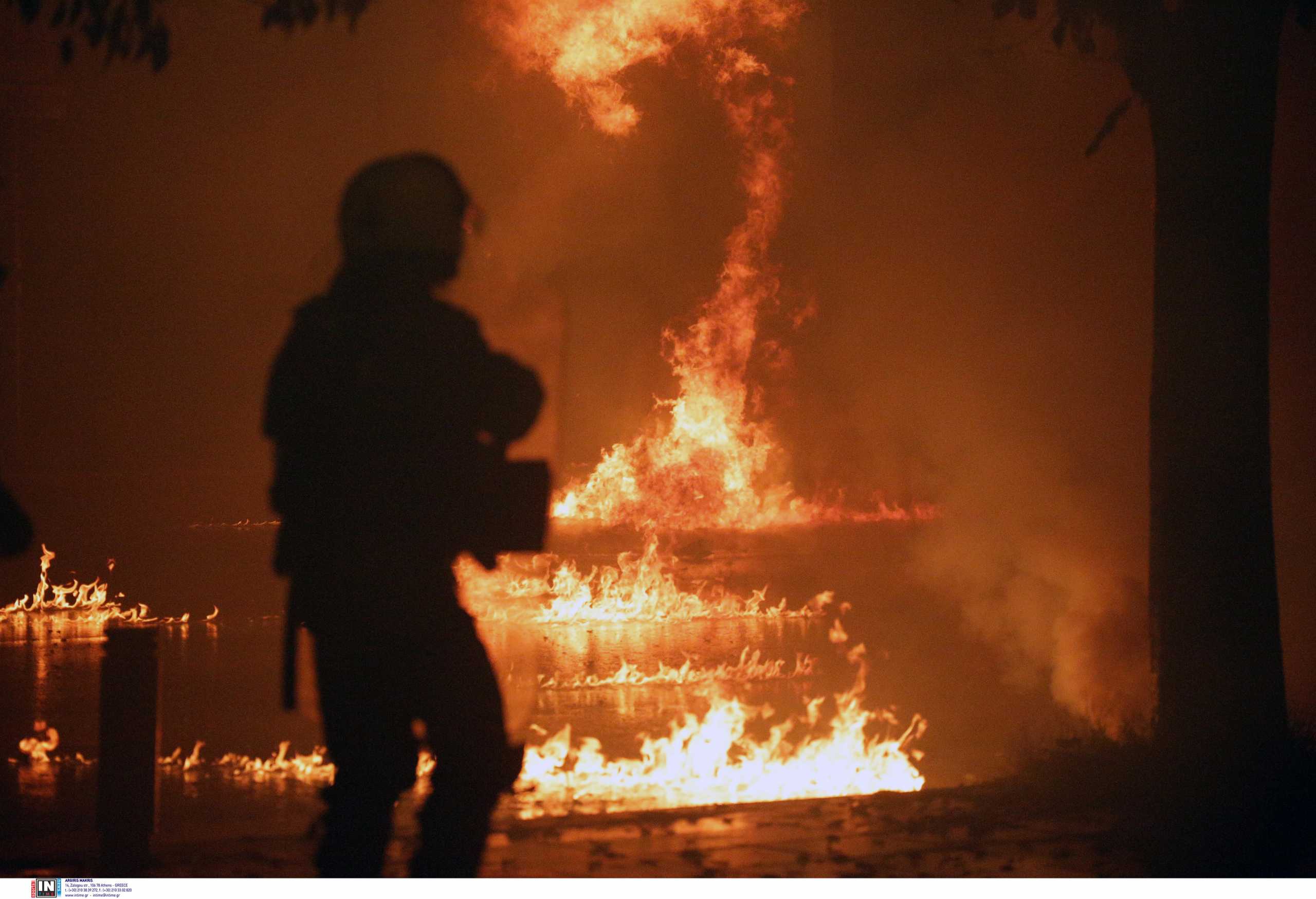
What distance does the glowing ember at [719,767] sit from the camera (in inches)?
220

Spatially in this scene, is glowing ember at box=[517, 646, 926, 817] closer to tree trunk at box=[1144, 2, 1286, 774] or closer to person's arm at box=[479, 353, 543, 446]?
tree trunk at box=[1144, 2, 1286, 774]

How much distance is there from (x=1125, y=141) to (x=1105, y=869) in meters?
13.8

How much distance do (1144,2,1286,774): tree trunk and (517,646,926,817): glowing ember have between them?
1.29 m

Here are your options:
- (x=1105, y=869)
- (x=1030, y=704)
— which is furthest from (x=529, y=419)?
(x=1030, y=704)

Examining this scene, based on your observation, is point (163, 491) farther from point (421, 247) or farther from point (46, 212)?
point (421, 247)

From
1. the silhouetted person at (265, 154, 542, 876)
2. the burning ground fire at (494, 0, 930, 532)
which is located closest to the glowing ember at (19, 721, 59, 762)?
the silhouetted person at (265, 154, 542, 876)

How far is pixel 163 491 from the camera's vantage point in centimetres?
2444

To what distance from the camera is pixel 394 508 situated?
3520 millimetres

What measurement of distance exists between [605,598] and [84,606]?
4189 millimetres

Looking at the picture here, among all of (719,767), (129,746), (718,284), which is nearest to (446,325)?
(129,746)

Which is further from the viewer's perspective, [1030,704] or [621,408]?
[621,408]

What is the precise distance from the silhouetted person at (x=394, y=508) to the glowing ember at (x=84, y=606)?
295 inches

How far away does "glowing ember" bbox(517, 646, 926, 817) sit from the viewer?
5578 mm

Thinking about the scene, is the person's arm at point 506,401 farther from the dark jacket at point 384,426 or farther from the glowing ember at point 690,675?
the glowing ember at point 690,675
